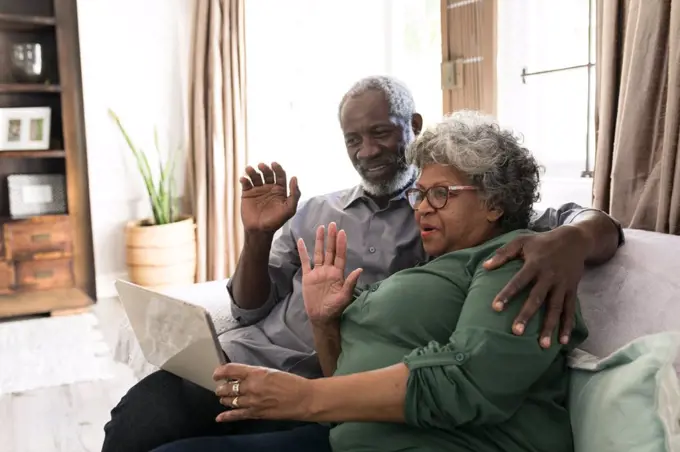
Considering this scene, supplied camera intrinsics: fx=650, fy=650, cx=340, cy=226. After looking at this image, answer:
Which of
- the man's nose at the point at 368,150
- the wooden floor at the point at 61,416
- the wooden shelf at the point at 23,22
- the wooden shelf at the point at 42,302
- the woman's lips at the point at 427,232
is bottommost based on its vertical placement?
the wooden floor at the point at 61,416

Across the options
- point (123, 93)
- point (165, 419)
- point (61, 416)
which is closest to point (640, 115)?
point (165, 419)

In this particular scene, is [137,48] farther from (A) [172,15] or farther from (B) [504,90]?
(B) [504,90]

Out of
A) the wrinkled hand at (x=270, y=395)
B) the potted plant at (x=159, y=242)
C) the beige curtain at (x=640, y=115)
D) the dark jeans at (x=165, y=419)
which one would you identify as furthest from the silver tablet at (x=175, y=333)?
the potted plant at (x=159, y=242)

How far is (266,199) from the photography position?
5.34ft

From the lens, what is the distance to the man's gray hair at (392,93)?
172 centimetres

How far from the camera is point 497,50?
9.55 feet

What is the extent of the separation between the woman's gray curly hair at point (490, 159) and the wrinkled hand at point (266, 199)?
0.39 m

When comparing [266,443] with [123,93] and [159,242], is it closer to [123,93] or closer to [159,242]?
[159,242]

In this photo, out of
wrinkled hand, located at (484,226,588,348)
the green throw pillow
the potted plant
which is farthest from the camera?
the potted plant

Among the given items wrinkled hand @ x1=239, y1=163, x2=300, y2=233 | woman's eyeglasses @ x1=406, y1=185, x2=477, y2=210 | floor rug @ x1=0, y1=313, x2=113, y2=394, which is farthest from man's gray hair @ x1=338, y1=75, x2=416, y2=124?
floor rug @ x1=0, y1=313, x2=113, y2=394

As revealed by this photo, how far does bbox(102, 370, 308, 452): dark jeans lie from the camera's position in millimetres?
1325

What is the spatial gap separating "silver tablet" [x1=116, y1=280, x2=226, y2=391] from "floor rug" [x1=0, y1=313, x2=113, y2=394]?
1.65 metres

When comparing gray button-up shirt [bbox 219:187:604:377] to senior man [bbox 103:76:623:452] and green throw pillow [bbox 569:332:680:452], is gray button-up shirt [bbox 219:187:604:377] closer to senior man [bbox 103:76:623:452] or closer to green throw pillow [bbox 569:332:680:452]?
senior man [bbox 103:76:623:452]

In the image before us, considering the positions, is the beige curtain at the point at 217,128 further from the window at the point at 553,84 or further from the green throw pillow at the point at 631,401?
the green throw pillow at the point at 631,401
